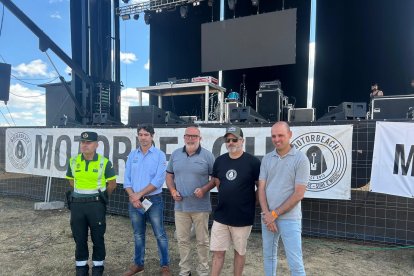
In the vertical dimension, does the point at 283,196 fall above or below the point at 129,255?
above

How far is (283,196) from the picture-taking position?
2.47 metres

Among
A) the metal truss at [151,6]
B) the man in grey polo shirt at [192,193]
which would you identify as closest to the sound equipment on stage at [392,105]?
the man in grey polo shirt at [192,193]

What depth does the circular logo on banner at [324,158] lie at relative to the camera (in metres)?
4.02

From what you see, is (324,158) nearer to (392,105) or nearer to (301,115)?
(392,105)

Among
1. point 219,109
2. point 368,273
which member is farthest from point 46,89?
point 368,273

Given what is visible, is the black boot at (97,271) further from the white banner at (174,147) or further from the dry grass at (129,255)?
the white banner at (174,147)

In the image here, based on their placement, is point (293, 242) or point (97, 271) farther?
point (97, 271)

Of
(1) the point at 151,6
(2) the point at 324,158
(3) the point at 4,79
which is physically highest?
(1) the point at 151,6

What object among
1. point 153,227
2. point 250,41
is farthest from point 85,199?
point 250,41

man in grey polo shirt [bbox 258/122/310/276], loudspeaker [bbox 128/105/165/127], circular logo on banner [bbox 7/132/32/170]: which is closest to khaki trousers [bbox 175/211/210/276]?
man in grey polo shirt [bbox 258/122/310/276]

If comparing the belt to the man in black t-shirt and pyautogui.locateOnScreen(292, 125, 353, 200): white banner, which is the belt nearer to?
the man in black t-shirt

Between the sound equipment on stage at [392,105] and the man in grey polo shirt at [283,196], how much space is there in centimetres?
431

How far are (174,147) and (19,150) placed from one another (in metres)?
3.81

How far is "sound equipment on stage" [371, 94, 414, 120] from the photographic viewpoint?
19.3ft
